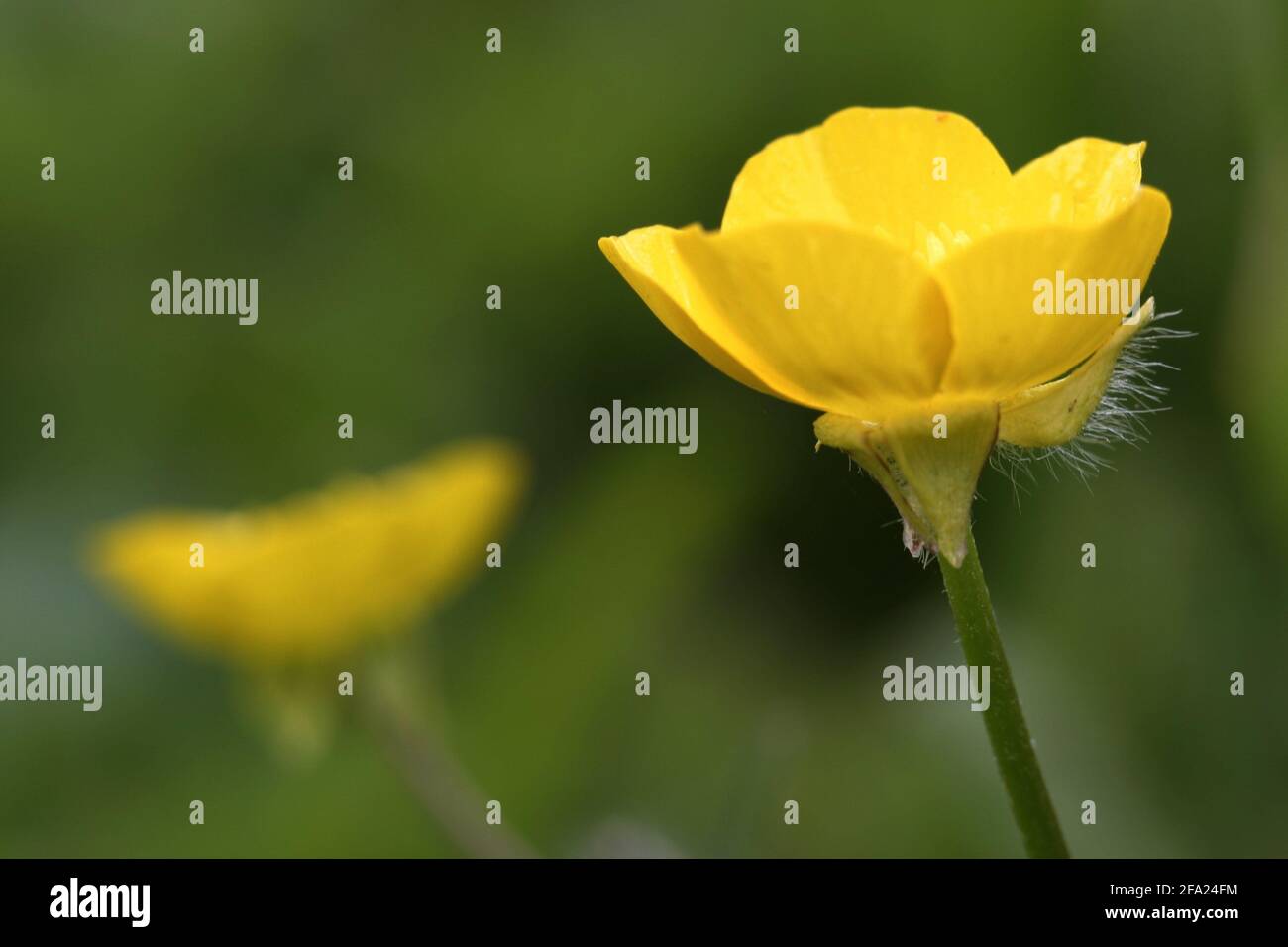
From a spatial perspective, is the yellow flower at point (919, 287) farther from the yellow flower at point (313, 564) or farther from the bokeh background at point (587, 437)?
the yellow flower at point (313, 564)

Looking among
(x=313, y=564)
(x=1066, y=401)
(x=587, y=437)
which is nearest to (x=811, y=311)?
(x=1066, y=401)

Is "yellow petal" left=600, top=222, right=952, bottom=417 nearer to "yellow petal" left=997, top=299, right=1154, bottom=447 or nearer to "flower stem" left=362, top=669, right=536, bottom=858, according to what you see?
"yellow petal" left=997, top=299, right=1154, bottom=447

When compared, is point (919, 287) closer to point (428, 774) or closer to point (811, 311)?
point (811, 311)

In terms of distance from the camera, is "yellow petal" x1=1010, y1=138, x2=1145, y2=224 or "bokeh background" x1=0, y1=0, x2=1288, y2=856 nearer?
"yellow petal" x1=1010, y1=138, x2=1145, y2=224

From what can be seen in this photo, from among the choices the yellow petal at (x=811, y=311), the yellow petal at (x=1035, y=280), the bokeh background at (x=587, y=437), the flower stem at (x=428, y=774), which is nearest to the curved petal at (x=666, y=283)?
the yellow petal at (x=811, y=311)

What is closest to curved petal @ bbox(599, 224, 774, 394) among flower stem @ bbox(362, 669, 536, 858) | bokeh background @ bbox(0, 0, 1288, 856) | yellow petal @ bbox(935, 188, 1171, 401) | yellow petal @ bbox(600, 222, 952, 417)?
yellow petal @ bbox(600, 222, 952, 417)

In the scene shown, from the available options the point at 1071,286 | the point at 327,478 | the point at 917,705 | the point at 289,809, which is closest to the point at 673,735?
the point at 917,705
